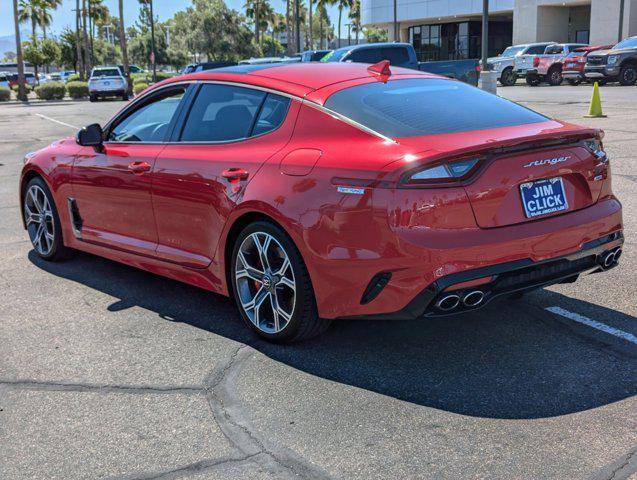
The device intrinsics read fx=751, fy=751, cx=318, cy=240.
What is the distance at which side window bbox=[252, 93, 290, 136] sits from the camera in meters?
4.51

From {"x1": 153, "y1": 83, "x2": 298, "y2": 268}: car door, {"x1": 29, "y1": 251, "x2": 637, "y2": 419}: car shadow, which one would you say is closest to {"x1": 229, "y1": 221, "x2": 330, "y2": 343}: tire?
{"x1": 29, "y1": 251, "x2": 637, "y2": 419}: car shadow

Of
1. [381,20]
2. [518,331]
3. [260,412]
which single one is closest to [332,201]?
[260,412]

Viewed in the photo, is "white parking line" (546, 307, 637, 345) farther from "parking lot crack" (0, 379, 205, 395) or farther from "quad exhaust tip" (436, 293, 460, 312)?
"parking lot crack" (0, 379, 205, 395)

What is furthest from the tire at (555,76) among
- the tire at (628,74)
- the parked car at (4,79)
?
the parked car at (4,79)

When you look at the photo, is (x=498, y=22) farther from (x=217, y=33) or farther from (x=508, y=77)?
(x=508, y=77)

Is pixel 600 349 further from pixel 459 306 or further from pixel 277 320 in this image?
pixel 277 320

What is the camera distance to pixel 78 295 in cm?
572

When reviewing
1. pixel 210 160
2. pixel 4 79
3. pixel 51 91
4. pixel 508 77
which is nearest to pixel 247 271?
pixel 210 160

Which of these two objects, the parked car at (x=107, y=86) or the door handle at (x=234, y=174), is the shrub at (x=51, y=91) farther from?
the door handle at (x=234, y=174)

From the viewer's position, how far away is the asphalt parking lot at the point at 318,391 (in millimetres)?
3203

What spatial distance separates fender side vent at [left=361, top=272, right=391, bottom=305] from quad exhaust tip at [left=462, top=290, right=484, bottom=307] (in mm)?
401

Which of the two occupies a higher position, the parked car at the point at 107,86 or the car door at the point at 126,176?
the parked car at the point at 107,86

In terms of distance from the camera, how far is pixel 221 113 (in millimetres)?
4934

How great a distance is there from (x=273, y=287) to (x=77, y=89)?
44.3 metres
